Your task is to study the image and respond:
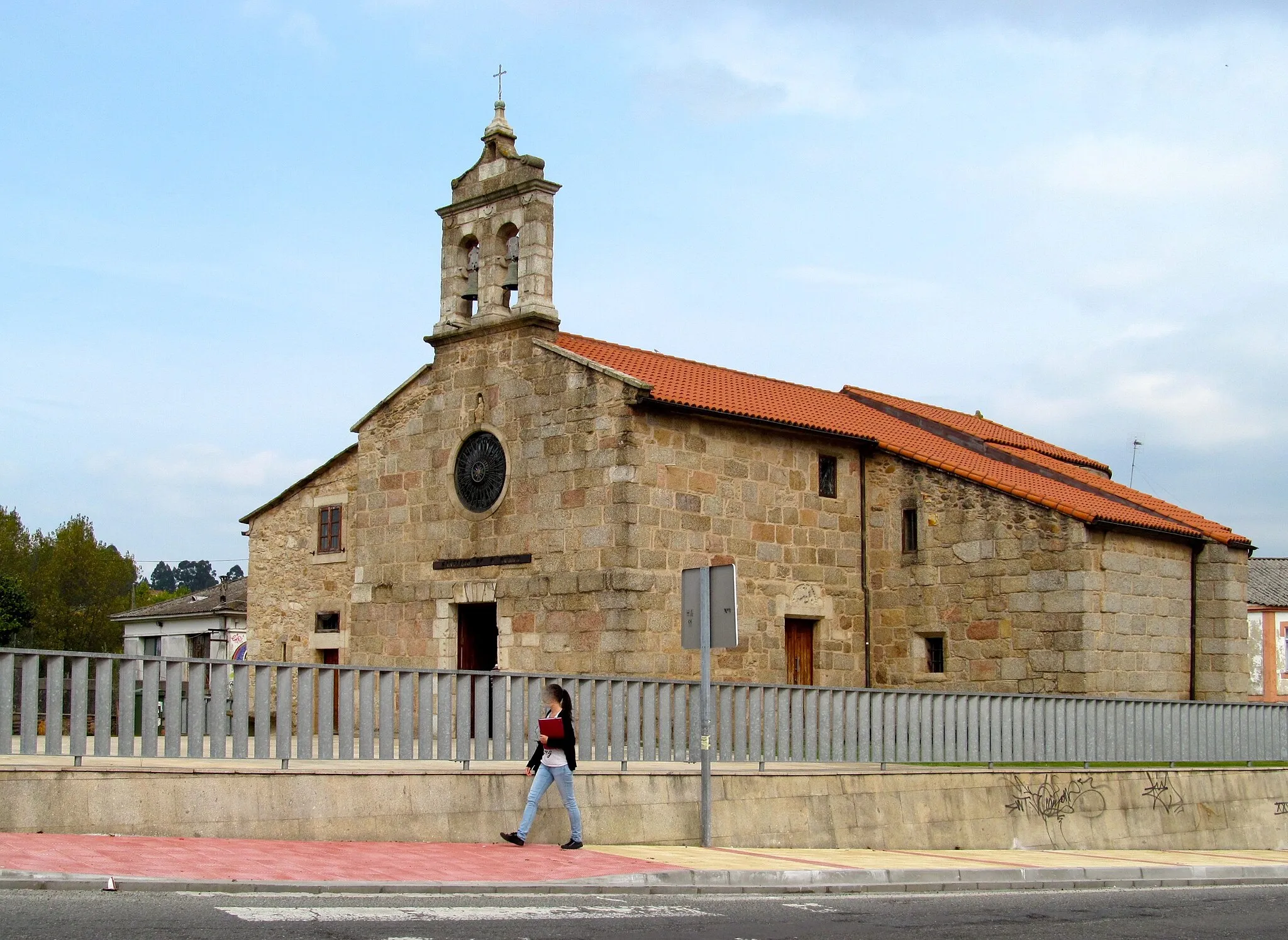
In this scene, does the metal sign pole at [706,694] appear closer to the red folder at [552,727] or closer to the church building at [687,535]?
the red folder at [552,727]

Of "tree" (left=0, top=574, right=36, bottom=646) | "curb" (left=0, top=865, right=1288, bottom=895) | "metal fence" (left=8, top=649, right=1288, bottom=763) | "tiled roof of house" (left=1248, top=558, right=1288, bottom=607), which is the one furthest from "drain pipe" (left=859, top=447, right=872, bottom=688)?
"tree" (left=0, top=574, right=36, bottom=646)

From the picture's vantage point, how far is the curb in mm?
9430

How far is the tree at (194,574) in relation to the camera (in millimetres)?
181375

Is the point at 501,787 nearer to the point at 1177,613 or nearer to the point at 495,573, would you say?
the point at 495,573

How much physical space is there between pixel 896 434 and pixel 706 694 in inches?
577

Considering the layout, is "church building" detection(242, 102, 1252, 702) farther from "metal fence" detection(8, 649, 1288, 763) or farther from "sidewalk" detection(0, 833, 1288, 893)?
"sidewalk" detection(0, 833, 1288, 893)

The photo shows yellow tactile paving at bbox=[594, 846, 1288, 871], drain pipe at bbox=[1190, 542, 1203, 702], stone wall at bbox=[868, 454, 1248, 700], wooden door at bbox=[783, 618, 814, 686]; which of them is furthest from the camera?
drain pipe at bbox=[1190, 542, 1203, 702]

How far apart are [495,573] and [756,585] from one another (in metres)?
4.25

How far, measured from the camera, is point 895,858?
1427 centimetres

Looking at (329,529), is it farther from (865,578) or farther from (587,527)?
(865,578)

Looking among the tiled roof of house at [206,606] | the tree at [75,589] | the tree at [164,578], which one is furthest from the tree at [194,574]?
the tiled roof of house at [206,606]

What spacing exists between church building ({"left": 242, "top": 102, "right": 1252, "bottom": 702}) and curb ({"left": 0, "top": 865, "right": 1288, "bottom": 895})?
868cm

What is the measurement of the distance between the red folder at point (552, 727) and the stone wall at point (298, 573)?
48.7 ft

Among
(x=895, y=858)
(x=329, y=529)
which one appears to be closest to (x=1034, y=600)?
(x=895, y=858)
